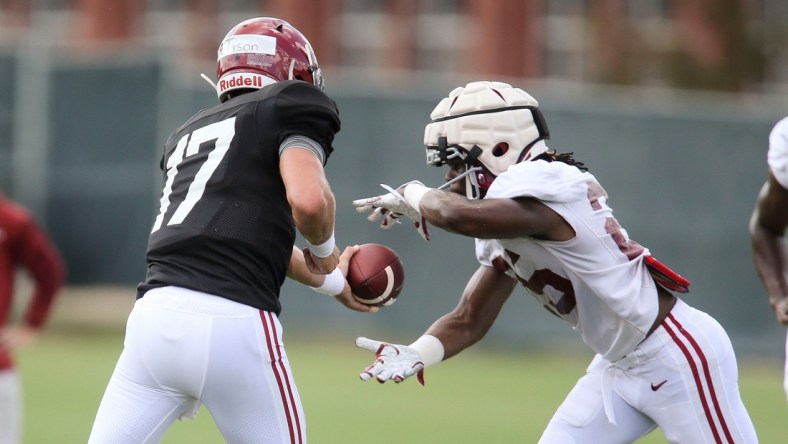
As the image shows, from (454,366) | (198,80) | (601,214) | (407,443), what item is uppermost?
(601,214)

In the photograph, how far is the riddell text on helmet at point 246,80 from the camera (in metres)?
4.57

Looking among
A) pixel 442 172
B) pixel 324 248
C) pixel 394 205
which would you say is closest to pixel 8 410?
pixel 394 205

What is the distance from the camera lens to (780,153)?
192 inches

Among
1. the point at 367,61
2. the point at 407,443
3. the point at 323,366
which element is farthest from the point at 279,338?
the point at 367,61

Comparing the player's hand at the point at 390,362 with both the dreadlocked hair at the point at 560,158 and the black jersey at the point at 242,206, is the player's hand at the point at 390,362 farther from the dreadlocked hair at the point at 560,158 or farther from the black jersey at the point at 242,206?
the dreadlocked hair at the point at 560,158

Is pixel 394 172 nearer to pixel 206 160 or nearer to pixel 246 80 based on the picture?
pixel 246 80

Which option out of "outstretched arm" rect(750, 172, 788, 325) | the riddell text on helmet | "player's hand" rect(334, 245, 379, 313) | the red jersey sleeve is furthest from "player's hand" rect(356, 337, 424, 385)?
the red jersey sleeve

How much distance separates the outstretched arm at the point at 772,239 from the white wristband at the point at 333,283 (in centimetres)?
170

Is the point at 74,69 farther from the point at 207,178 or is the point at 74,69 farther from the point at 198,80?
the point at 207,178

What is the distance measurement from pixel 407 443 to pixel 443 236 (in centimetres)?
505

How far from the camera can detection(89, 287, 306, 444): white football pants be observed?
4.14m

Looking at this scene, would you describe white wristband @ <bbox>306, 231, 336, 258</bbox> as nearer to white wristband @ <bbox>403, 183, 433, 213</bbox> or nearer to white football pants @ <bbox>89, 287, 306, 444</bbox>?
white football pants @ <bbox>89, 287, 306, 444</bbox>

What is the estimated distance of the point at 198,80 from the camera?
15.2m

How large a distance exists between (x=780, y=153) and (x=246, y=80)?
2.02m
